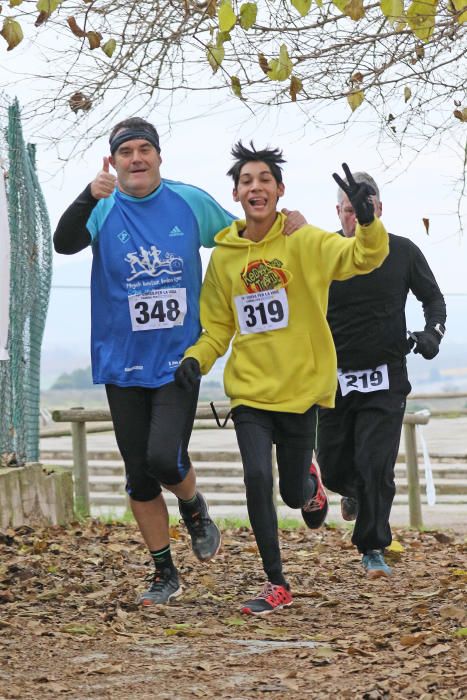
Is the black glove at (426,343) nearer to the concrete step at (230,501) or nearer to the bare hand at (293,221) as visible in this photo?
the bare hand at (293,221)

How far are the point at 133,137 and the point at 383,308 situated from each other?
1.70m

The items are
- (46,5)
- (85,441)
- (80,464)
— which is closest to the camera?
(46,5)

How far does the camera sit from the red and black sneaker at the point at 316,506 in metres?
6.98

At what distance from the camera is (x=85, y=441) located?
420 inches

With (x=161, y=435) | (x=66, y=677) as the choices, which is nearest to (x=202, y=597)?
(x=161, y=435)

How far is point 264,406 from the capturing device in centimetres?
585

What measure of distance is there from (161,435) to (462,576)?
2104mm

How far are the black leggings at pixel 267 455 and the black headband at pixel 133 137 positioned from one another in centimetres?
129

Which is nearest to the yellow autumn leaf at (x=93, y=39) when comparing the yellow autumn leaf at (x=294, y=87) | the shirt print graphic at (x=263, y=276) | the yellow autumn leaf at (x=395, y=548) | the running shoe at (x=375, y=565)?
the yellow autumn leaf at (x=294, y=87)

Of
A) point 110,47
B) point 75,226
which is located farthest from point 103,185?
point 110,47

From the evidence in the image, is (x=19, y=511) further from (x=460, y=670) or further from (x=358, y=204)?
(x=460, y=670)

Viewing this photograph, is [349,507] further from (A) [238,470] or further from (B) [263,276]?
(A) [238,470]

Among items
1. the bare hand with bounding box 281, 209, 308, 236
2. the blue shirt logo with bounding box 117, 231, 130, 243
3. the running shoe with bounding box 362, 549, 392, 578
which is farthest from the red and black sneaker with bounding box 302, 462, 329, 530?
the blue shirt logo with bounding box 117, 231, 130, 243

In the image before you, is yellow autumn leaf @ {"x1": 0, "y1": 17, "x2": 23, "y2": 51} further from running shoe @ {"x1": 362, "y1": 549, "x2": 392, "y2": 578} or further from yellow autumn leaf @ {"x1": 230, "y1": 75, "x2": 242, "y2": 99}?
running shoe @ {"x1": 362, "y1": 549, "x2": 392, "y2": 578}
